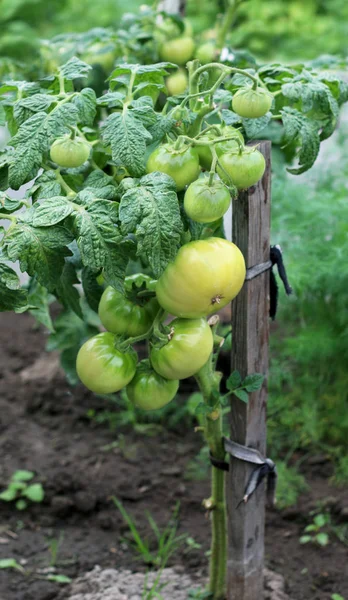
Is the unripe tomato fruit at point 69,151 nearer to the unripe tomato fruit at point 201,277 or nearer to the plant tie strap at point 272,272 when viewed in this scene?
the unripe tomato fruit at point 201,277

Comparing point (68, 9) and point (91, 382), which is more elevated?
point (68, 9)

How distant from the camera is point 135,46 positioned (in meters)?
2.42

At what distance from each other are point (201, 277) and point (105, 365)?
278 mm

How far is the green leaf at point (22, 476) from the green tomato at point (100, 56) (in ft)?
4.67

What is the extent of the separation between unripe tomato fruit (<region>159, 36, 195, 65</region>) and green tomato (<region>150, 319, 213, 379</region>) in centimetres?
132

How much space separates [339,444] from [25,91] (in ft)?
5.76

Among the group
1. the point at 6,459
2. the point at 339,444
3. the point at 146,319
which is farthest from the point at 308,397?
the point at 146,319

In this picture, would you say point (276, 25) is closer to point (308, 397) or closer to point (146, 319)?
point (308, 397)

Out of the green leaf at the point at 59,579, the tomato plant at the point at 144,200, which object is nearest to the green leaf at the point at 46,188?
the tomato plant at the point at 144,200

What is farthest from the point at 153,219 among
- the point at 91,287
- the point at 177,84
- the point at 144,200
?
the point at 177,84

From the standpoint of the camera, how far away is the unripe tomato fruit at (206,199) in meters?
1.19

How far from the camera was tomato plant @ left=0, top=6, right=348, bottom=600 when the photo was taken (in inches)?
47.4

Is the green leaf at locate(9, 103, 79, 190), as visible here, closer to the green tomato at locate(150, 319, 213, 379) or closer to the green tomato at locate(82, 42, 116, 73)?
the green tomato at locate(150, 319, 213, 379)

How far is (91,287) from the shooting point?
1.53 meters
